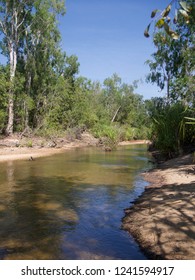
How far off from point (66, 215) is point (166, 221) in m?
2.56

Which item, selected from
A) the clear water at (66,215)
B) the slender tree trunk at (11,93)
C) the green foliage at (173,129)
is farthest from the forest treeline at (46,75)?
the clear water at (66,215)

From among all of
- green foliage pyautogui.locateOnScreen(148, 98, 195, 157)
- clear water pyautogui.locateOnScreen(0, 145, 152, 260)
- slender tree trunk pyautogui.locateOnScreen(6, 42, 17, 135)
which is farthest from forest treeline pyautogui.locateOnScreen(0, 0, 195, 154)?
clear water pyautogui.locateOnScreen(0, 145, 152, 260)

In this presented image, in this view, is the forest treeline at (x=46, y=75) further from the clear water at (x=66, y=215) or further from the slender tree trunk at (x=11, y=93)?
the clear water at (x=66, y=215)

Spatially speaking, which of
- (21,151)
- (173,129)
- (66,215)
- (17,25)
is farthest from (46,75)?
(66,215)

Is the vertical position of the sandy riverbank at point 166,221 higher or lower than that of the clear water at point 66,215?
higher

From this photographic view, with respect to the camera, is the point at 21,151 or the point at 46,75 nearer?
the point at 21,151

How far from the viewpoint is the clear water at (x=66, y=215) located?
195 inches

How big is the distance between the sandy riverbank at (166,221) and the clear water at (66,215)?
242mm

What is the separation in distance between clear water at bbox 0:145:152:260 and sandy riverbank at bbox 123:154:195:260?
9.5 inches

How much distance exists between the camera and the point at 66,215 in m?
6.98

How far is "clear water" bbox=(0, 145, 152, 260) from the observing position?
495 centimetres

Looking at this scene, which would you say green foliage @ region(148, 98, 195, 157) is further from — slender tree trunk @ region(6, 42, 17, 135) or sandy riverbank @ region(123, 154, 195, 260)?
slender tree trunk @ region(6, 42, 17, 135)

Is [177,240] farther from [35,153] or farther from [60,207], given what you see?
[35,153]

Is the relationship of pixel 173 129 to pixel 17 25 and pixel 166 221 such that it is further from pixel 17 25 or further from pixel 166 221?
pixel 17 25
